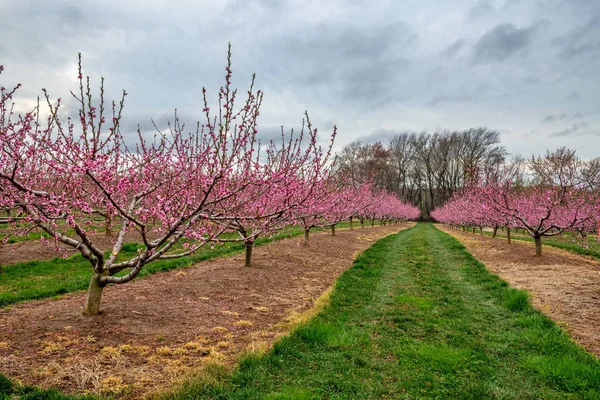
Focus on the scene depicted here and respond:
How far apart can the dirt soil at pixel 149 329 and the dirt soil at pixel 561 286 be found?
5.04 m

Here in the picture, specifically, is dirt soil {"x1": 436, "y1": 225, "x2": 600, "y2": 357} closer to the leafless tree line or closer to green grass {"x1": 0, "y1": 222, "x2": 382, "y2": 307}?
green grass {"x1": 0, "y1": 222, "x2": 382, "y2": 307}

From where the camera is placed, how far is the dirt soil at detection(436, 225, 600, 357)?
20.9 feet

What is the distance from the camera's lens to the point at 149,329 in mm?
5750

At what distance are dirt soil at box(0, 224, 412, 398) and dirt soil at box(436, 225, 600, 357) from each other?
16.5 ft

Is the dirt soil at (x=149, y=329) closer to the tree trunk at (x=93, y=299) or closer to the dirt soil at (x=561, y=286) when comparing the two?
the tree trunk at (x=93, y=299)

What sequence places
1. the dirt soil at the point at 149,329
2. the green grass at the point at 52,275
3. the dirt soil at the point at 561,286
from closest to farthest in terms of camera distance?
the dirt soil at the point at 149,329
the dirt soil at the point at 561,286
the green grass at the point at 52,275

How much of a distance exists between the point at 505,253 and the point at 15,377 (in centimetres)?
1808

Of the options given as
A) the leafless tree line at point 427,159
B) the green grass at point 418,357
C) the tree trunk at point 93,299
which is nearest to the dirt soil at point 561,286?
the green grass at point 418,357

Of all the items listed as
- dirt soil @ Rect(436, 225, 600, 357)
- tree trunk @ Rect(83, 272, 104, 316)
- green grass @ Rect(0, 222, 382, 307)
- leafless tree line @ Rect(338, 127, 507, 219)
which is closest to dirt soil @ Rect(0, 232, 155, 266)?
green grass @ Rect(0, 222, 382, 307)

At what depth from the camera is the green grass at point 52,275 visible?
26.2 ft

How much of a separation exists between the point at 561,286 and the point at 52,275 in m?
14.8

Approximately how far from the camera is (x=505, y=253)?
1648 centimetres

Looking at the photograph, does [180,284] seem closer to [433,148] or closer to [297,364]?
[297,364]

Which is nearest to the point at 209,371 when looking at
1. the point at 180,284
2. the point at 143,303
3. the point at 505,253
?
the point at 143,303
